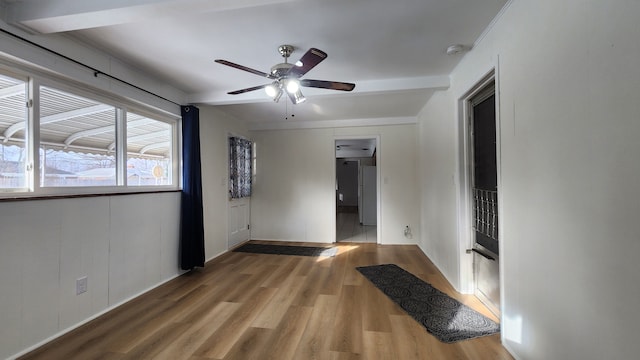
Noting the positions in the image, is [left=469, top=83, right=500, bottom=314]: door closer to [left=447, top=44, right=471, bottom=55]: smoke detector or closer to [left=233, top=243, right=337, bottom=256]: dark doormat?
[left=447, top=44, right=471, bottom=55]: smoke detector

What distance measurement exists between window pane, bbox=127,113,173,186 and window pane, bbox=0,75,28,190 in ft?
2.65

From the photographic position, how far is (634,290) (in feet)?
3.01

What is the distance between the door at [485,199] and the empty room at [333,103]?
0.07ft

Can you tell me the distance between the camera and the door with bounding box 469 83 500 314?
7.09 ft

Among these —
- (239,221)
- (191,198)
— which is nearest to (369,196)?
(239,221)

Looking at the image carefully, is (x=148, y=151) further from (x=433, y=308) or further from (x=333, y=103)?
(x=433, y=308)

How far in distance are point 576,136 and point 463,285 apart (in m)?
1.96

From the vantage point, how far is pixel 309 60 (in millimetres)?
1774

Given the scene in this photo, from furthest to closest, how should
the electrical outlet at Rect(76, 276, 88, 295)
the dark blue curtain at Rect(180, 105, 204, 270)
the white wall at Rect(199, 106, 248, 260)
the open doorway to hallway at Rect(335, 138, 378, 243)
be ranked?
the open doorway to hallway at Rect(335, 138, 378, 243), the white wall at Rect(199, 106, 248, 260), the dark blue curtain at Rect(180, 105, 204, 270), the electrical outlet at Rect(76, 276, 88, 295)

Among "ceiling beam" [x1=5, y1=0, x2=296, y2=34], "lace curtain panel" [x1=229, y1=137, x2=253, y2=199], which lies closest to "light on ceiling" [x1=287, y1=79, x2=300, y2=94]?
"ceiling beam" [x1=5, y1=0, x2=296, y2=34]

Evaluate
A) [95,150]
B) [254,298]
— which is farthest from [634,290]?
[95,150]

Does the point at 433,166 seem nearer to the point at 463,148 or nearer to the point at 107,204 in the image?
the point at 463,148

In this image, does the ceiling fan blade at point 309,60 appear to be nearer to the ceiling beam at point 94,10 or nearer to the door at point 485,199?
the ceiling beam at point 94,10

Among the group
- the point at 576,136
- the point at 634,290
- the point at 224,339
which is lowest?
the point at 224,339
